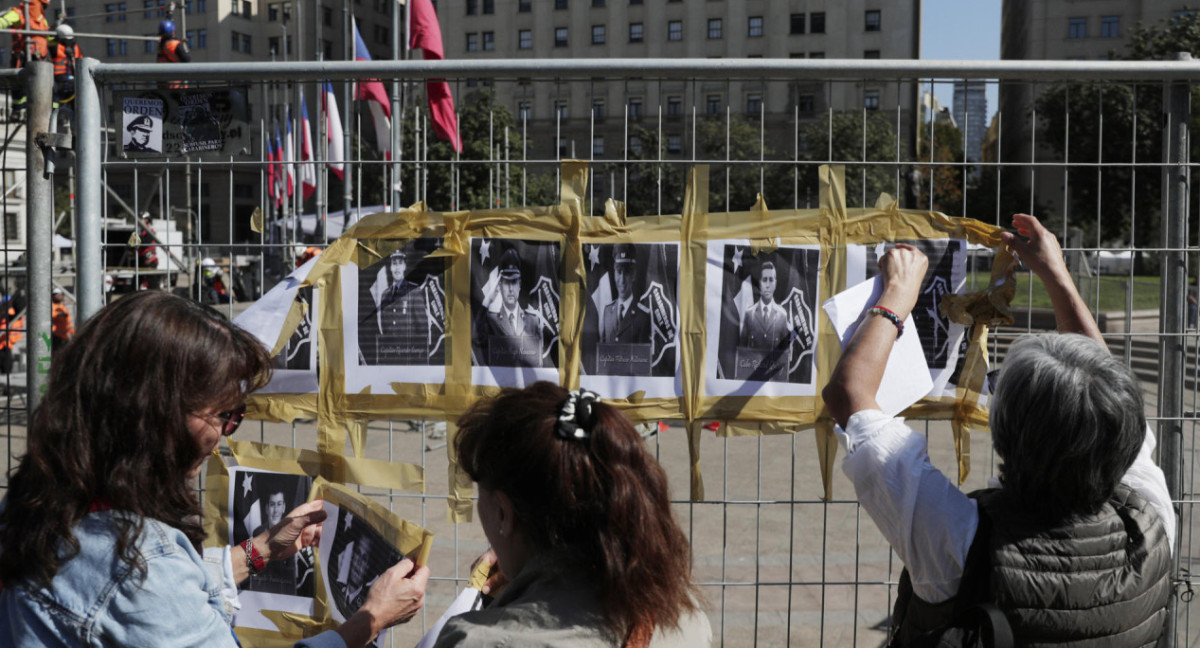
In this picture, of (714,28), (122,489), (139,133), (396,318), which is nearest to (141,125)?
(139,133)

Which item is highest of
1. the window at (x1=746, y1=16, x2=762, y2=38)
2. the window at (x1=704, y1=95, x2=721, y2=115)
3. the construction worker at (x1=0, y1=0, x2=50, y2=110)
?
the window at (x1=746, y1=16, x2=762, y2=38)

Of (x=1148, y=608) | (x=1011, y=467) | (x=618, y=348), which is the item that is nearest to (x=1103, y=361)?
(x=1011, y=467)

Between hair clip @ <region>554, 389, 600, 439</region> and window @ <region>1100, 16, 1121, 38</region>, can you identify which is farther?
window @ <region>1100, 16, 1121, 38</region>

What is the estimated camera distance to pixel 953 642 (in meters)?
1.77

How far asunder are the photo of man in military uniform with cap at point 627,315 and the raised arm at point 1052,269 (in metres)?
1.09

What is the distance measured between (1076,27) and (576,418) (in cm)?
6608

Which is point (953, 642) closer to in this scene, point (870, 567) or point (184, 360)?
point (184, 360)

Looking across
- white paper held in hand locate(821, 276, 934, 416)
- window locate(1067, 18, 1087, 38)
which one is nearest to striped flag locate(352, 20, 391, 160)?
white paper held in hand locate(821, 276, 934, 416)

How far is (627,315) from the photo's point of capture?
9.58 feet

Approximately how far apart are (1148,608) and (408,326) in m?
2.09

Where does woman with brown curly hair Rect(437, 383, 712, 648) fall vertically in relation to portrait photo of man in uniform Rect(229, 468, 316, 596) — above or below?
above

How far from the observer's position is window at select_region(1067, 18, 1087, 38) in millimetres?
57875

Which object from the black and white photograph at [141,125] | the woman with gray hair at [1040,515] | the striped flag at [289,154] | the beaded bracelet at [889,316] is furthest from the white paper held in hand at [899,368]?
the black and white photograph at [141,125]

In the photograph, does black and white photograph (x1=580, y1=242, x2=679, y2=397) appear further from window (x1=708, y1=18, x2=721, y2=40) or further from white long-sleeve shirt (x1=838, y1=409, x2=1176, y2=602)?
window (x1=708, y1=18, x2=721, y2=40)
